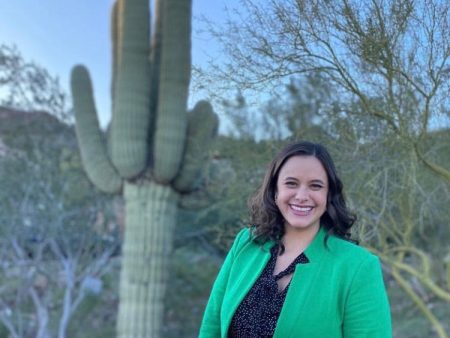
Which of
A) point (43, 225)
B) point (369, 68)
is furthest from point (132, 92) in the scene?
point (369, 68)

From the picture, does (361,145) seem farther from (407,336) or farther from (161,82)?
(407,336)

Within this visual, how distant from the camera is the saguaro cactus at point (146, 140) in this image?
8.06 m

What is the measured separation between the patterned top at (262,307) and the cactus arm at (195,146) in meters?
5.93

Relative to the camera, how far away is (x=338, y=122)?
4.11m

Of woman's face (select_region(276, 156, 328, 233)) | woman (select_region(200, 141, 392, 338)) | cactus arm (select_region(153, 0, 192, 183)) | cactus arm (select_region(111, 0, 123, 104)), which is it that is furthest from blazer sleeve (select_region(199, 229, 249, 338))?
cactus arm (select_region(111, 0, 123, 104))

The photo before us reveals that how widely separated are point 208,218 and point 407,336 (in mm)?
4021

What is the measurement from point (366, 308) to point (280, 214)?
43 centimetres

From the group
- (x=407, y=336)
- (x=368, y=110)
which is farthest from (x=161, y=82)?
(x=407, y=336)

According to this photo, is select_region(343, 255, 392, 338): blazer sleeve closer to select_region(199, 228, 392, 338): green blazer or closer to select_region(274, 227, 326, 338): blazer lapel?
select_region(199, 228, 392, 338): green blazer

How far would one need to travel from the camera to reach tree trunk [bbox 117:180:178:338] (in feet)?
27.2

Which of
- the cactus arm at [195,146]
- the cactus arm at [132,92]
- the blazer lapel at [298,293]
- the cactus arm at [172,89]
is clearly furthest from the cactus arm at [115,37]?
the blazer lapel at [298,293]

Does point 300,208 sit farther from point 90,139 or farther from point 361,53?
point 90,139

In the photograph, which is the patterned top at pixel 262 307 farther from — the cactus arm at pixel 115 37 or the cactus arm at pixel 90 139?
the cactus arm at pixel 115 37

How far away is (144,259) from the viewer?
8.34 metres
